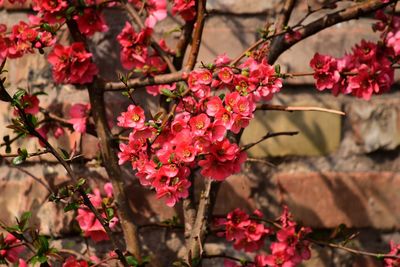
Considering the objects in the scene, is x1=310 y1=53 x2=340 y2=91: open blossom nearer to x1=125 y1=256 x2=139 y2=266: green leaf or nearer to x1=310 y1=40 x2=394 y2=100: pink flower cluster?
x1=310 y1=40 x2=394 y2=100: pink flower cluster

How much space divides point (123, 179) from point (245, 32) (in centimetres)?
46

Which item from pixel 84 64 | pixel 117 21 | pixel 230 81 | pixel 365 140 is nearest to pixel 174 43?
pixel 117 21

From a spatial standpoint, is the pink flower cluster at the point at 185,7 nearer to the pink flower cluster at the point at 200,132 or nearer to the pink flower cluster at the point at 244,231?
the pink flower cluster at the point at 200,132

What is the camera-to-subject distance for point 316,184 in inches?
59.0

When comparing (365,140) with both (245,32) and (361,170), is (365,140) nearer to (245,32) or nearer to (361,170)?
(361,170)

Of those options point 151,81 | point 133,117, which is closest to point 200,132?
point 133,117

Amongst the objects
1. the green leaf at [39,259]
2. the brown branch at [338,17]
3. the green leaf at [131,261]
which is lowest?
the green leaf at [39,259]

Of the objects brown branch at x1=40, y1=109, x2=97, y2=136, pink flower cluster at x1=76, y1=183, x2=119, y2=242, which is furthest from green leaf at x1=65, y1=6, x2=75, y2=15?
pink flower cluster at x1=76, y1=183, x2=119, y2=242

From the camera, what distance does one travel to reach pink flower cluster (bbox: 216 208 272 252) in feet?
4.35

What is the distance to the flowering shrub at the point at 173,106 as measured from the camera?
1043mm

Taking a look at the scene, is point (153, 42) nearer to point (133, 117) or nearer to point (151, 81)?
point (151, 81)

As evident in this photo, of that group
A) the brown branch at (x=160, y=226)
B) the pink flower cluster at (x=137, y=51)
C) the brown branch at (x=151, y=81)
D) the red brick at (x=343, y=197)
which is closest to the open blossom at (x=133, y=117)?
the brown branch at (x=151, y=81)

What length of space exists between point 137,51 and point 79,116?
0.20m

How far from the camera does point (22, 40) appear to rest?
124 cm
